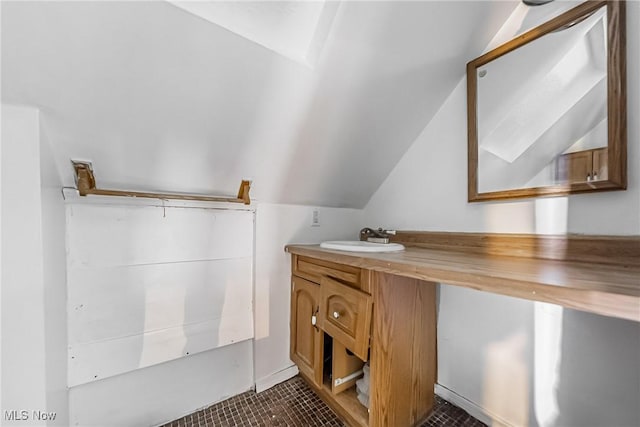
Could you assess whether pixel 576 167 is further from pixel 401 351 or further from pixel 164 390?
pixel 164 390

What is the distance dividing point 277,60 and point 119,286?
1.19 metres

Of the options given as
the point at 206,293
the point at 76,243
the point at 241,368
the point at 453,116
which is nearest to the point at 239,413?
the point at 241,368

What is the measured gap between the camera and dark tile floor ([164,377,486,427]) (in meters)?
1.25

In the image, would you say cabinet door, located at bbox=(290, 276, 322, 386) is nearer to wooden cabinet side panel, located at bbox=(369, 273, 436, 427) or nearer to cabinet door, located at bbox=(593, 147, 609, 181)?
wooden cabinet side panel, located at bbox=(369, 273, 436, 427)

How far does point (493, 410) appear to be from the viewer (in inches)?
47.4

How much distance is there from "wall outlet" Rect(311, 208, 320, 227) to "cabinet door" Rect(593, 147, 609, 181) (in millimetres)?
1305

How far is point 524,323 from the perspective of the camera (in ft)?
3.63

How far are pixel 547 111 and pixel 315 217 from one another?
126cm

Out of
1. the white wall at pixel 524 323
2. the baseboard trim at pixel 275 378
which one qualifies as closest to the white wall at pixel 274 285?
the baseboard trim at pixel 275 378

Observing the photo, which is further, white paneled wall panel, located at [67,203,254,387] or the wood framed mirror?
white paneled wall panel, located at [67,203,254,387]

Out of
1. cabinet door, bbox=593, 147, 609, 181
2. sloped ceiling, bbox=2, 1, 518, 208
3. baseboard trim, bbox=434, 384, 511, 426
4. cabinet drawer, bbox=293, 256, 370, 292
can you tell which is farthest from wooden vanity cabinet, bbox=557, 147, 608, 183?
baseboard trim, bbox=434, 384, 511, 426

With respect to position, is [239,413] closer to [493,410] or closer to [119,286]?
[119,286]

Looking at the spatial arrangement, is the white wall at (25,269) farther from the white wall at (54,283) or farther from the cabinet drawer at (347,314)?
the cabinet drawer at (347,314)

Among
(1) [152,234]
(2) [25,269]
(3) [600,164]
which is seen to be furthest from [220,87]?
(3) [600,164]
